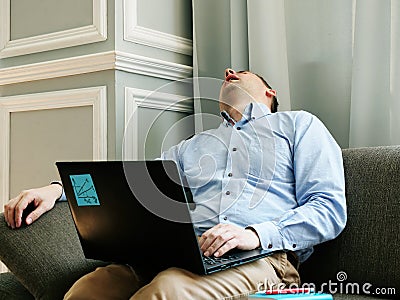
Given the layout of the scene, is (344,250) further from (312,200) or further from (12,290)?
(12,290)

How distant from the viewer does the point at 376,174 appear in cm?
172

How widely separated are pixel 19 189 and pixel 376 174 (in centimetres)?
138

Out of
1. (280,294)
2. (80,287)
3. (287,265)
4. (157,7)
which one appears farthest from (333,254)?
(157,7)

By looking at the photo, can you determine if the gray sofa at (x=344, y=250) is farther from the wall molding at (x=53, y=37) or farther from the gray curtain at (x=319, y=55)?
the wall molding at (x=53, y=37)

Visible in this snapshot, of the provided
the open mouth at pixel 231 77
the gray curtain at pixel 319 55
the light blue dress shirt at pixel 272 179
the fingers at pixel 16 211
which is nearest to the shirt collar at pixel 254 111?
the light blue dress shirt at pixel 272 179

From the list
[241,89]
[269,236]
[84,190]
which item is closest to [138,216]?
[84,190]

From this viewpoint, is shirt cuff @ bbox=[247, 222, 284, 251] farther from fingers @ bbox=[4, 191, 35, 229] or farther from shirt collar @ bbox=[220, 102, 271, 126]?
fingers @ bbox=[4, 191, 35, 229]

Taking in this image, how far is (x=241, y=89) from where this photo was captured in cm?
199

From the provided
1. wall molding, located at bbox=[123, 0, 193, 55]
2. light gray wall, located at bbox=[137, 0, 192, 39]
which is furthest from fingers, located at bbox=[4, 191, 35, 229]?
light gray wall, located at bbox=[137, 0, 192, 39]

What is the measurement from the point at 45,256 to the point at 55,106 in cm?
87

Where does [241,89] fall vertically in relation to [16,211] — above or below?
above

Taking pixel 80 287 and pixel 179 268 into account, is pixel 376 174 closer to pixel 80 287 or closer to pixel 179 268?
pixel 179 268

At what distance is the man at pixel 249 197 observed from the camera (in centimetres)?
149

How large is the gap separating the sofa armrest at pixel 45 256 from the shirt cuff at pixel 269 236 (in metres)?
0.45
